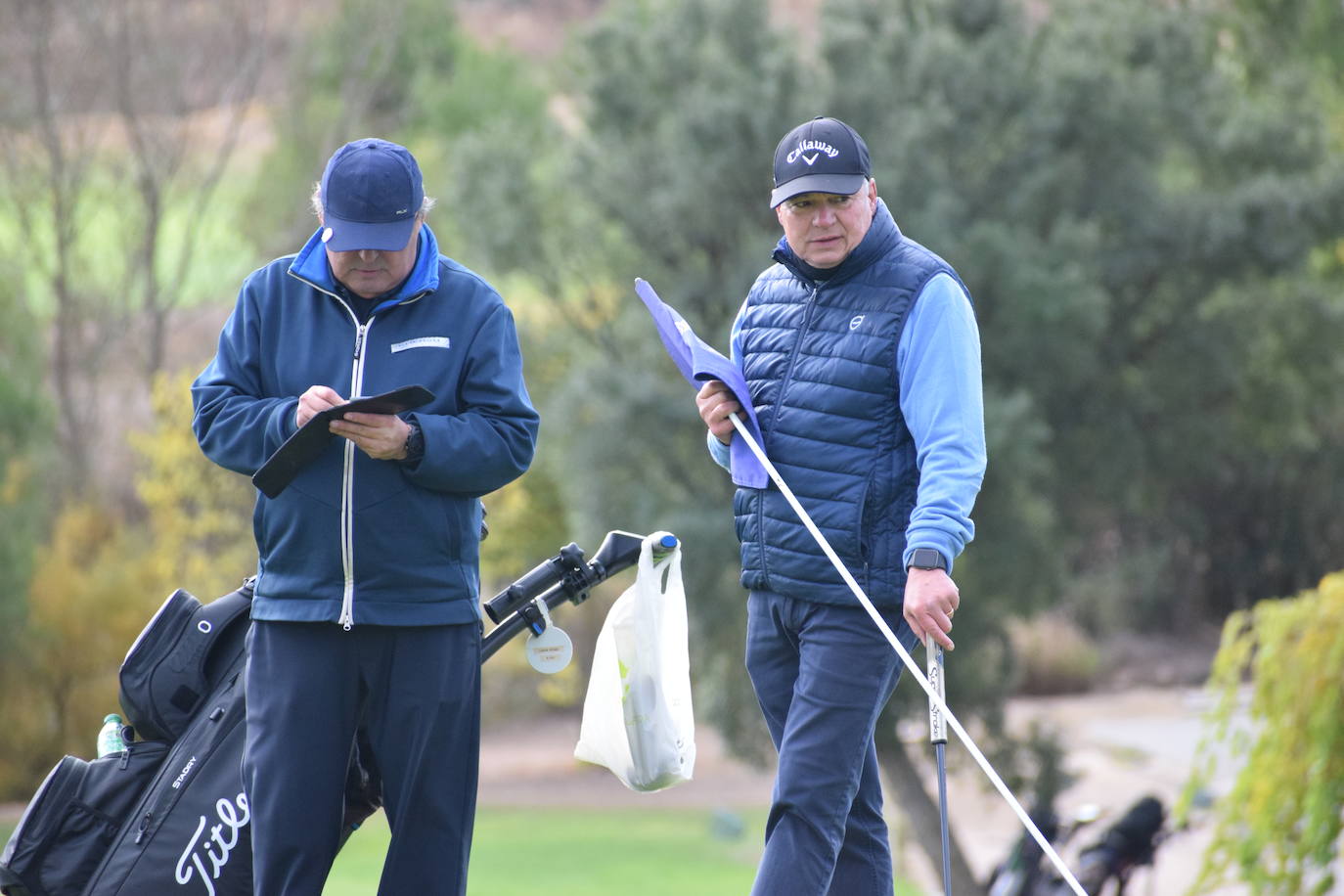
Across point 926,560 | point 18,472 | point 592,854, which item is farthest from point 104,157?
point 926,560

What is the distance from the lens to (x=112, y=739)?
3408mm

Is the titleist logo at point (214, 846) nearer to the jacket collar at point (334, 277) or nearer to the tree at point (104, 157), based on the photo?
the jacket collar at point (334, 277)

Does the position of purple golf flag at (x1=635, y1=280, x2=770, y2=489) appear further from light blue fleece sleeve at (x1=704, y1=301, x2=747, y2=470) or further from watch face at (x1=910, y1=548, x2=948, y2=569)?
watch face at (x1=910, y1=548, x2=948, y2=569)

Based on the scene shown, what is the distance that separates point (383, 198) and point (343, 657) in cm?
76

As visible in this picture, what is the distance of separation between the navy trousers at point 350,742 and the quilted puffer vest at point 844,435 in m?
0.62

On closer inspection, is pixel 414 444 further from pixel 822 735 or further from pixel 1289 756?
pixel 1289 756

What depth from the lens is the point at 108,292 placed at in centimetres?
1909

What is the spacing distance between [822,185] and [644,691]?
102 cm

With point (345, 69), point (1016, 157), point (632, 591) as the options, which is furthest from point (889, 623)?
point (345, 69)

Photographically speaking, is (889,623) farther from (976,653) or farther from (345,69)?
(345,69)

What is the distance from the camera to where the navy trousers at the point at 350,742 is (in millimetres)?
2908

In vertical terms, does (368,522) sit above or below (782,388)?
below

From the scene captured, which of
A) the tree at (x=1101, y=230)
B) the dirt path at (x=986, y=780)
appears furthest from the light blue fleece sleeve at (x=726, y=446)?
the dirt path at (x=986, y=780)

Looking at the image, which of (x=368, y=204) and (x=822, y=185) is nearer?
(x=368, y=204)
